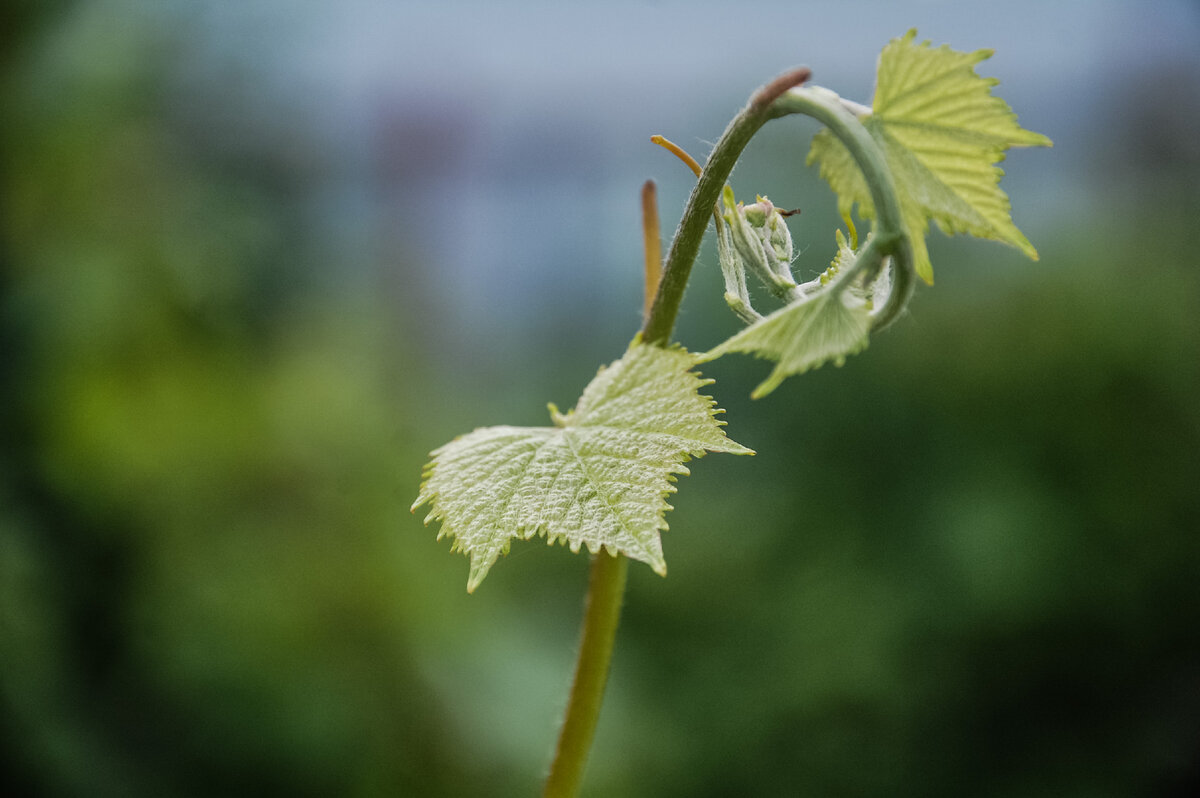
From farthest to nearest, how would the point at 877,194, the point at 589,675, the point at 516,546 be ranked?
1. the point at 516,546
2. the point at 589,675
3. the point at 877,194

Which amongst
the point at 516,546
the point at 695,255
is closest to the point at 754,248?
the point at 695,255

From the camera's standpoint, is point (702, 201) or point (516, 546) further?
point (516, 546)

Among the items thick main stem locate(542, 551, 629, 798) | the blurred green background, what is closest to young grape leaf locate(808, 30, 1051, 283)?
thick main stem locate(542, 551, 629, 798)

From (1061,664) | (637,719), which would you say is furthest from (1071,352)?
(637,719)

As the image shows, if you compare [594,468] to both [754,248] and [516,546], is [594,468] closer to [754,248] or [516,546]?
[754,248]

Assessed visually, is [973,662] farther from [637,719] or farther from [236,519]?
[236,519]

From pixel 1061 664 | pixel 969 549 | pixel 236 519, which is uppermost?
pixel 236 519
